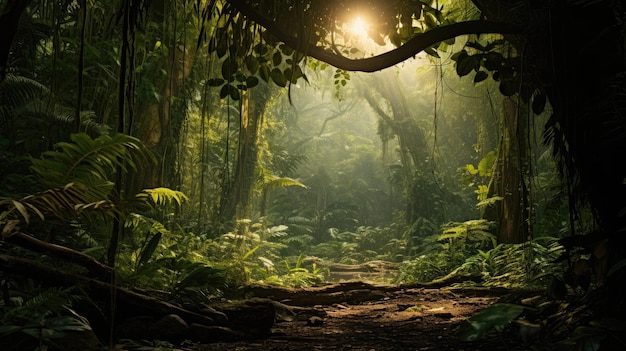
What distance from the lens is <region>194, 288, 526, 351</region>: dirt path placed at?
3.28 metres

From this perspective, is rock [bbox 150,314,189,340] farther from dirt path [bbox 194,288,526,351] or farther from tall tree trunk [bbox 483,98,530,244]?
tall tree trunk [bbox 483,98,530,244]

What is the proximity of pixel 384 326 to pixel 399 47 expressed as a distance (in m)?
2.30

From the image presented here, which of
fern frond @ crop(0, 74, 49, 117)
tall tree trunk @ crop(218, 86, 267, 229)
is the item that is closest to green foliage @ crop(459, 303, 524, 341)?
fern frond @ crop(0, 74, 49, 117)

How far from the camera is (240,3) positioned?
2.97 m

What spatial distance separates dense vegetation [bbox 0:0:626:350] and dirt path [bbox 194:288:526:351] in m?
0.64

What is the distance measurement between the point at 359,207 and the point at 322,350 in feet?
88.5

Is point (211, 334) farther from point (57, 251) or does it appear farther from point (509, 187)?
point (509, 187)

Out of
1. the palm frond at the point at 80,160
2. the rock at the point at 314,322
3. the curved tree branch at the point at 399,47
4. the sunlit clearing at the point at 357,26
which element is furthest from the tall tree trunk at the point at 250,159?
the curved tree branch at the point at 399,47

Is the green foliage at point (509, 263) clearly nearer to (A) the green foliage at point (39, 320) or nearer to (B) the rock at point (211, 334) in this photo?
(B) the rock at point (211, 334)

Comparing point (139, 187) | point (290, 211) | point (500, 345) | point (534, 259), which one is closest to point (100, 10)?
point (139, 187)

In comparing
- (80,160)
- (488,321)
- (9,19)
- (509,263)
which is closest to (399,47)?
(488,321)

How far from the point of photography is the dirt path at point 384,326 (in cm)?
328

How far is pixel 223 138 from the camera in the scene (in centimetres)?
1376

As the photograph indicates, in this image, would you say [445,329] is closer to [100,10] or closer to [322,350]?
[322,350]
